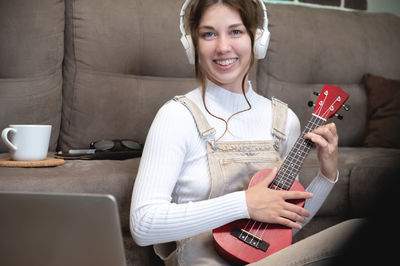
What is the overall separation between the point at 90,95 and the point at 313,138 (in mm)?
988

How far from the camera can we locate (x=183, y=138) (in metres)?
0.98

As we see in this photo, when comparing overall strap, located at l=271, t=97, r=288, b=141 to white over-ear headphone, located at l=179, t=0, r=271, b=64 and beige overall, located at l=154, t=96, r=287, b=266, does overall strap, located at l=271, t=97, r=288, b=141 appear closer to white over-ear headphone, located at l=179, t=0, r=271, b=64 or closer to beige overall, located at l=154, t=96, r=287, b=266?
beige overall, located at l=154, t=96, r=287, b=266

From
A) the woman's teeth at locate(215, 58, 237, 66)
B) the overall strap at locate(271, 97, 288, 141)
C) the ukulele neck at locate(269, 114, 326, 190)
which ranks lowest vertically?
the ukulele neck at locate(269, 114, 326, 190)

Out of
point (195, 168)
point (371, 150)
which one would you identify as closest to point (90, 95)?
point (195, 168)

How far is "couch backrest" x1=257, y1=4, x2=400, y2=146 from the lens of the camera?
201 centimetres

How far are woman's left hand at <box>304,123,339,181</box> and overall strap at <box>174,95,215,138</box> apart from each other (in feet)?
0.75

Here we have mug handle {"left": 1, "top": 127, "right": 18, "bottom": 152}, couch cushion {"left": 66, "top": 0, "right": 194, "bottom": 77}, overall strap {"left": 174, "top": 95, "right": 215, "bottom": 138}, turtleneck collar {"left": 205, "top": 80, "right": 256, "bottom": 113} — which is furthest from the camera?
couch cushion {"left": 66, "top": 0, "right": 194, "bottom": 77}

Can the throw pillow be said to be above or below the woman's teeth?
below

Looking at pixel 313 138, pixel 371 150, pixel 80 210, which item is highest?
pixel 80 210

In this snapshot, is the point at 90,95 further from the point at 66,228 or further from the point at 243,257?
the point at 66,228

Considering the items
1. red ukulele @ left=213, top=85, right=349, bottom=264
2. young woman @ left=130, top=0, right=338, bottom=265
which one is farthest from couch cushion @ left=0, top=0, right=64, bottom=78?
red ukulele @ left=213, top=85, right=349, bottom=264

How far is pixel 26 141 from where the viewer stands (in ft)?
4.11

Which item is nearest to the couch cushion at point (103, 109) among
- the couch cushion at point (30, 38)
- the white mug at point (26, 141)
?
the couch cushion at point (30, 38)

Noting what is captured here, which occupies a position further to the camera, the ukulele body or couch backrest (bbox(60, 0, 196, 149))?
couch backrest (bbox(60, 0, 196, 149))
